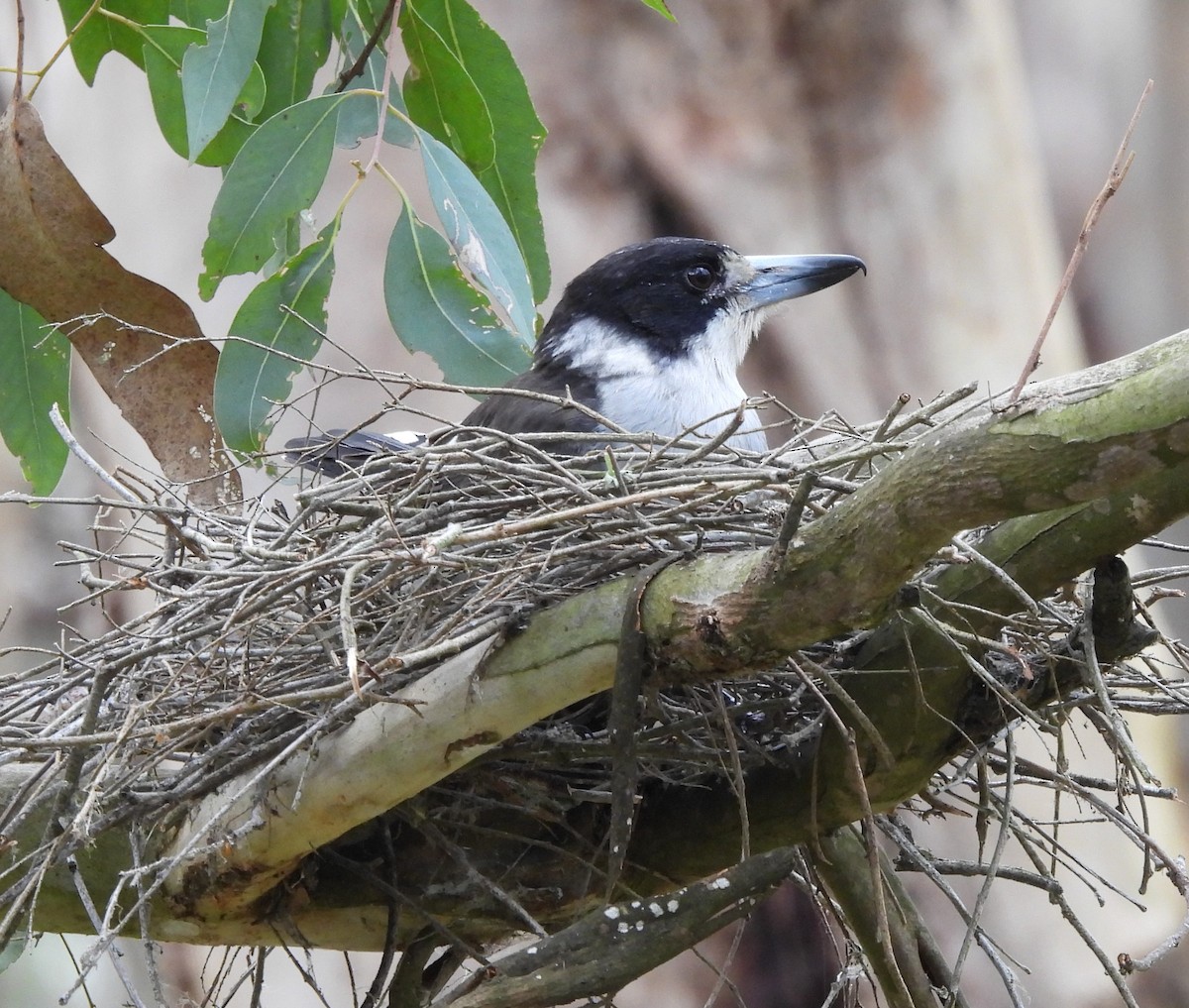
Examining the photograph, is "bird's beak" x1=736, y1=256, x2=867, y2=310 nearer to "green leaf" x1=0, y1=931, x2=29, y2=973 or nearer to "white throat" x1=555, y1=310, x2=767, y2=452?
"white throat" x1=555, y1=310, x2=767, y2=452

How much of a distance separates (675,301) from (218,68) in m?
0.82

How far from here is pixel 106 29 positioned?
203 cm

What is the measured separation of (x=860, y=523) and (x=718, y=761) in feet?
1.70

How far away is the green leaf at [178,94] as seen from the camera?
6.15ft

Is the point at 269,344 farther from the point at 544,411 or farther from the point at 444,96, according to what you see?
the point at 444,96

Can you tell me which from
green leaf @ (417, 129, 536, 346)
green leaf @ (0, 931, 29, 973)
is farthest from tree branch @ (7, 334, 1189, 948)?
green leaf @ (417, 129, 536, 346)

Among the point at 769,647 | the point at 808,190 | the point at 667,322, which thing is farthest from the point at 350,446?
the point at 808,190

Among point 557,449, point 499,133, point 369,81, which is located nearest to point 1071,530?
point 557,449

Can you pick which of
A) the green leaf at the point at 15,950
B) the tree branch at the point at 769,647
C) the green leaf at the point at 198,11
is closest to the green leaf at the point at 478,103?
the green leaf at the point at 198,11

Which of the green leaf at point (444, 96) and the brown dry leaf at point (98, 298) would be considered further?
the green leaf at point (444, 96)

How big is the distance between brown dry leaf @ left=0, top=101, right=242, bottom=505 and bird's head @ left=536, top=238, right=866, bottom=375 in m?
0.60

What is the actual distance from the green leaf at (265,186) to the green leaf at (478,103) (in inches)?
10.1

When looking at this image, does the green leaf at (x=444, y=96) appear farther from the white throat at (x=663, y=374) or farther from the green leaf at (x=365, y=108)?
the white throat at (x=663, y=374)

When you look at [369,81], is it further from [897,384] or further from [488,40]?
[897,384]
